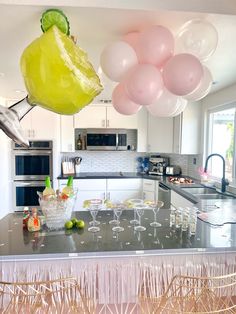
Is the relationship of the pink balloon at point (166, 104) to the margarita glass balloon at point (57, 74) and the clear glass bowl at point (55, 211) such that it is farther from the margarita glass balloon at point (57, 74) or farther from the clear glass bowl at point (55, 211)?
the margarita glass balloon at point (57, 74)

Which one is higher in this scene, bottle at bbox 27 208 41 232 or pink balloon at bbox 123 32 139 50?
pink balloon at bbox 123 32 139 50

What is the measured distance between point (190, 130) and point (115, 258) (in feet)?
9.08

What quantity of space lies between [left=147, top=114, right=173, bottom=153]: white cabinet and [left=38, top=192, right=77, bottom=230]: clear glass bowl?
2.64 m

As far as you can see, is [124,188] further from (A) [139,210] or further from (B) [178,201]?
(A) [139,210]

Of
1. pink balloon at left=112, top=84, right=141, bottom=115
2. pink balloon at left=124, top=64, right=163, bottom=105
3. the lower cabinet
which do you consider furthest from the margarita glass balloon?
the lower cabinet

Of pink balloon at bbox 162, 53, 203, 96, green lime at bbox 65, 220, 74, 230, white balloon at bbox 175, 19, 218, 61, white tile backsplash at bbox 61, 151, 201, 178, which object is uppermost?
white balloon at bbox 175, 19, 218, 61

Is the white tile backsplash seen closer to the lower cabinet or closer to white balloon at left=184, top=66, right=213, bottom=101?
the lower cabinet

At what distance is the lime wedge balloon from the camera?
0.95 feet

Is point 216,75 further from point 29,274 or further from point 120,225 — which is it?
point 29,274

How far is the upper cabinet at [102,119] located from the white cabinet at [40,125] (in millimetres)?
461

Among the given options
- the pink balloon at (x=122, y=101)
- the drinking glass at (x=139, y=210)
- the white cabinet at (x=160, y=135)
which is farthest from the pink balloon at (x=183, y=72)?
the white cabinet at (x=160, y=135)

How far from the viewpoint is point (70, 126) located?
4.16m

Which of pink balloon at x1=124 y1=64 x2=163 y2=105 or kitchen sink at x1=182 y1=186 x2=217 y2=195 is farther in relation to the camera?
kitchen sink at x1=182 y1=186 x2=217 y2=195

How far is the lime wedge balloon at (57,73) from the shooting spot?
11.4 inches
